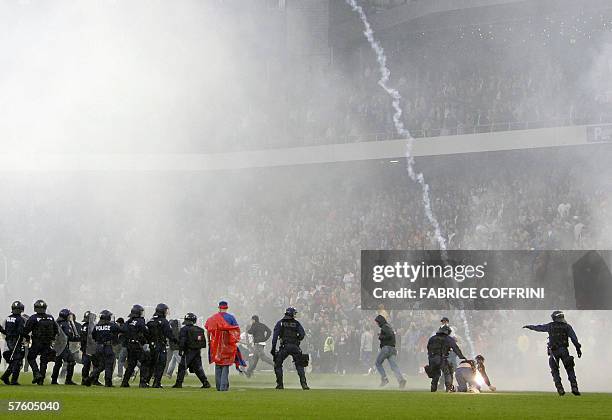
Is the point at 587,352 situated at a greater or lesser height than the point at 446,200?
lesser

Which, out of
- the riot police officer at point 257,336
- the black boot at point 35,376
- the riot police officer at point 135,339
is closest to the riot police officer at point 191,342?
the riot police officer at point 135,339

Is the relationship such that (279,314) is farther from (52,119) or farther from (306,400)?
(306,400)

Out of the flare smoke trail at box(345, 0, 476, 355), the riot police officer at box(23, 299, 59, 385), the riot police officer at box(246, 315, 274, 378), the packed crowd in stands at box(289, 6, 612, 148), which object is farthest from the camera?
the packed crowd in stands at box(289, 6, 612, 148)

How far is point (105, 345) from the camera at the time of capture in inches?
871

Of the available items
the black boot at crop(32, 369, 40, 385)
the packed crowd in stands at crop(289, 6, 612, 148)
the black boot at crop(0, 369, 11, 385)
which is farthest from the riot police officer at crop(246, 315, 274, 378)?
the packed crowd in stands at crop(289, 6, 612, 148)

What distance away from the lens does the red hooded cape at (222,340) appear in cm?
2045

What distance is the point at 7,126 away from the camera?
45.7m

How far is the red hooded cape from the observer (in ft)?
67.1

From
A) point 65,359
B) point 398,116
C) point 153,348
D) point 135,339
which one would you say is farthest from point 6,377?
point 398,116

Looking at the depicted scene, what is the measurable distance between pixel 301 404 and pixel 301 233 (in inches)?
1001

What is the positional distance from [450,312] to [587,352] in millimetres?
3879

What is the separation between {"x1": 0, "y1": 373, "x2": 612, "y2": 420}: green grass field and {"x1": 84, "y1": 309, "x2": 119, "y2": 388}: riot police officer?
0.77 m

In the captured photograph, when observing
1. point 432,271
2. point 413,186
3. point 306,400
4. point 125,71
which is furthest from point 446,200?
point 306,400

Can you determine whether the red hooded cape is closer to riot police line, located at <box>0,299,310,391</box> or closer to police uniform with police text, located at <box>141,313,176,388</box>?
riot police line, located at <box>0,299,310,391</box>
